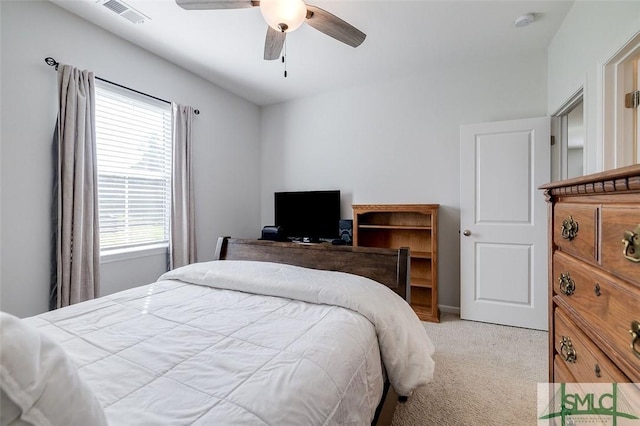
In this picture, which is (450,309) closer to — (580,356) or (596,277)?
(580,356)

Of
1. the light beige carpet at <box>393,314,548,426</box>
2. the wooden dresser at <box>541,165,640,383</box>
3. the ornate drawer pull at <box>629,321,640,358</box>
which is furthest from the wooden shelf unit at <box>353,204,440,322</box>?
the ornate drawer pull at <box>629,321,640,358</box>

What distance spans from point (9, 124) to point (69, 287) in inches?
48.5

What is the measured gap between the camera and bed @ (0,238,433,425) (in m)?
0.52

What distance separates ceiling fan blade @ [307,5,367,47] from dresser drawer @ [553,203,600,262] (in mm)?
1550

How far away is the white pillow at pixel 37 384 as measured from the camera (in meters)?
0.42

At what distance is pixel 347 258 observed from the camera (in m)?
1.93

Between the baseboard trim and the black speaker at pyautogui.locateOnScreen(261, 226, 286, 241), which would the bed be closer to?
the black speaker at pyautogui.locateOnScreen(261, 226, 286, 241)

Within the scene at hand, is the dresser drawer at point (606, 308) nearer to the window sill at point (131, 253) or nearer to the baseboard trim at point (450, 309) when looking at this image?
the baseboard trim at point (450, 309)

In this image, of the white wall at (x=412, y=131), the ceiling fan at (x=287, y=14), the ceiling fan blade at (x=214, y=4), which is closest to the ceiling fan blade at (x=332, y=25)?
the ceiling fan at (x=287, y=14)

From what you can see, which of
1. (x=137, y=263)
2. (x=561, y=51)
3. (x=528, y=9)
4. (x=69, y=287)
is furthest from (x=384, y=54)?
(x=69, y=287)

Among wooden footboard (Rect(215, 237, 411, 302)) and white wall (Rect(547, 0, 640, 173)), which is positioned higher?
white wall (Rect(547, 0, 640, 173))

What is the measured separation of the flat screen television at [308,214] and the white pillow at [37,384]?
10.5ft

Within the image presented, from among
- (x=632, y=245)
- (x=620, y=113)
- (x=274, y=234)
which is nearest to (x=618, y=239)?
(x=632, y=245)

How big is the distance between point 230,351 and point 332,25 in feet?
6.21
